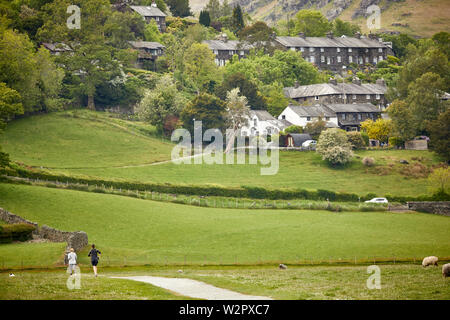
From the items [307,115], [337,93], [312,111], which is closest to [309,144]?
[307,115]

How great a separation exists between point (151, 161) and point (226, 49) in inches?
3101

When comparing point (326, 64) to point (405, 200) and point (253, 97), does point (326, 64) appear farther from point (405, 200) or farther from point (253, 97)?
point (405, 200)

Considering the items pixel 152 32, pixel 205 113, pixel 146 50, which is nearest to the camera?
pixel 205 113

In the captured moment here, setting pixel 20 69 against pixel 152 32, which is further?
pixel 152 32

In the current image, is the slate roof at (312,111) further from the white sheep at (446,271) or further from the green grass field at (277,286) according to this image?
the white sheep at (446,271)

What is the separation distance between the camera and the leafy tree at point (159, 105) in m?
130

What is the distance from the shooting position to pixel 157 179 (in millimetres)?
97750

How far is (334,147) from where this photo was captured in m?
116

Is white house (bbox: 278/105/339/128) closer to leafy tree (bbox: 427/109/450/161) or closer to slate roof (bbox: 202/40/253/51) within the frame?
leafy tree (bbox: 427/109/450/161)

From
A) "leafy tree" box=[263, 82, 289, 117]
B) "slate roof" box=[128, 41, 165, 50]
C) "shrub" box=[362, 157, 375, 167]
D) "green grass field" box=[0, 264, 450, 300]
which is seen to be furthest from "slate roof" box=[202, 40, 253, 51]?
"green grass field" box=[0, 264, 450, 300]

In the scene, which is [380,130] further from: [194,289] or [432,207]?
[194,289]

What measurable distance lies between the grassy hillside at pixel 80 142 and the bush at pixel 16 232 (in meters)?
36.4

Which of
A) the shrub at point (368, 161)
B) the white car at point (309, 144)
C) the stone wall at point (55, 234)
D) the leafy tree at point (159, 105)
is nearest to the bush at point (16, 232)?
the stone wall at point (55, 234)
